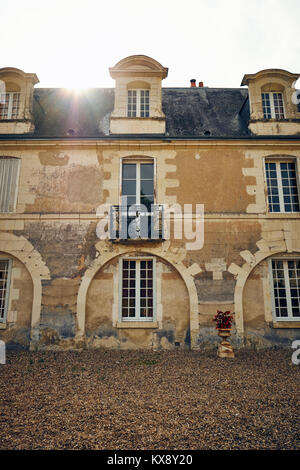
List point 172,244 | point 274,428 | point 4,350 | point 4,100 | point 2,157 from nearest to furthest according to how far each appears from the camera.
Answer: point 274,428, point 4,350, point 172,244, point 2,157, point 4,100

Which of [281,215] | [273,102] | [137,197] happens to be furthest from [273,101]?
[137,197]

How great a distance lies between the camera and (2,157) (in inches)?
365

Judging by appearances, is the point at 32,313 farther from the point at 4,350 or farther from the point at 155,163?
the point at 155,163

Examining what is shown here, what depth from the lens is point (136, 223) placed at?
8656mm

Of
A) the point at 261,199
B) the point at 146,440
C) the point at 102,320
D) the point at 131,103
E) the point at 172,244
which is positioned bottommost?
the point at 146,440

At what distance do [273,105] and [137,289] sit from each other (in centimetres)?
755

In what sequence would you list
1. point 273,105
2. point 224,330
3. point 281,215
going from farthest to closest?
point 273,105
point 281,215
point 224,330

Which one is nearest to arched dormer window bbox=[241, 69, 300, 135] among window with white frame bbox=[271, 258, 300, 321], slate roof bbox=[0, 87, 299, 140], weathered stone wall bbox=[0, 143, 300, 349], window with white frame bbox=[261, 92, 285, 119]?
window with white frame bbox=[261, 92, 285, 119]

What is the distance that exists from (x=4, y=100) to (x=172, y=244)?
7427mm

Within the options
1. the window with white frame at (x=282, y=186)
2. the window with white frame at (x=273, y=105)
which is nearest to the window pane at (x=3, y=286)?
the window with white frame at (x=282, y=186)

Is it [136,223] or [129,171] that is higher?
[129,171]

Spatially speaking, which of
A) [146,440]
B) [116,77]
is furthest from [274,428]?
[116,77]

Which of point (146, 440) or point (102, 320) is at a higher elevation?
point (102, 320)

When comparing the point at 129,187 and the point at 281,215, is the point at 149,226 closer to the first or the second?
the point at 129,187
